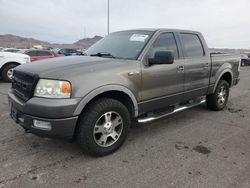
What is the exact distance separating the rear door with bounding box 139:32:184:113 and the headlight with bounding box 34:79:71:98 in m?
1.24

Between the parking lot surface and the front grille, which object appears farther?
the front grille

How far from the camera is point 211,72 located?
193 inches

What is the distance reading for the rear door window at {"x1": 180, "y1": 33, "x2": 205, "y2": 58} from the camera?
4356mm

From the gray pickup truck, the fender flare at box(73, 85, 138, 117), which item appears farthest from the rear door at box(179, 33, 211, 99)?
the fender flare at box(73, 85, 138, 117)

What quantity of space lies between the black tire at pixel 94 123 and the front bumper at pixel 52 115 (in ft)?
0.44

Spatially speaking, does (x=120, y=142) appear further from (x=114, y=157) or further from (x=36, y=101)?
(x=36, y=101)

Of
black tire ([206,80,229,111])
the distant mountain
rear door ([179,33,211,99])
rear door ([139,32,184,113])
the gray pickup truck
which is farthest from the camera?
the distant mountain

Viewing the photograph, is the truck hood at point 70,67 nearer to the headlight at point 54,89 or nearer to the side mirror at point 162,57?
the headlight at point 54,89

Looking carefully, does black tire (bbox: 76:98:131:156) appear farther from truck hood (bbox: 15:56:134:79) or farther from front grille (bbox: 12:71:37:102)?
front grille (bbox: 12:71:37:102)

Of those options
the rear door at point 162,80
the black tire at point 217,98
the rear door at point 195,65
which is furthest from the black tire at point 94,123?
the black tire at point 217,98

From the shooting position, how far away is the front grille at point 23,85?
9.15 feet

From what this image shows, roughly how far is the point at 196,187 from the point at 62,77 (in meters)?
1.98

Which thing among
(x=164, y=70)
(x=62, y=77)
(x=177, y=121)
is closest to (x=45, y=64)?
(x=62, y=77)

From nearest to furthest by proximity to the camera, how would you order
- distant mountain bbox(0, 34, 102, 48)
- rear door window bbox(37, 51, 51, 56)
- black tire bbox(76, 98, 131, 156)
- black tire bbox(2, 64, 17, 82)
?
black tire bbox(76, 98, 131, 156) < black tire bbox(2, 64, 17, 82) < rear door window bbox(37, 51, 51, 56) < distant mountain bbox(0, 34, 102, 48)
